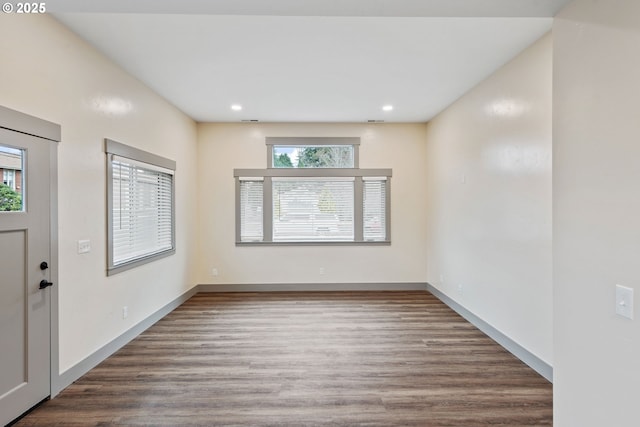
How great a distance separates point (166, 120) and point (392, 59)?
306 centimetres

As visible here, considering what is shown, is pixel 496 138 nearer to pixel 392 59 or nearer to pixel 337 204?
pixel 392 59

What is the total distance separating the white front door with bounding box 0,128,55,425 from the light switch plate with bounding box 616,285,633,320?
3382 mm

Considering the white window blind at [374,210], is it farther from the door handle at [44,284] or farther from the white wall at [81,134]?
the door handle at [44,284]

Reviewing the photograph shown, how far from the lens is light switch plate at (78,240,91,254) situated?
2.79m

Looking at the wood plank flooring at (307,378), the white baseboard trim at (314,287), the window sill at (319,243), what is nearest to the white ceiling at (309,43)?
the window sill at (319,243)

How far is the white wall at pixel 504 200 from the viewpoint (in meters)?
2.81

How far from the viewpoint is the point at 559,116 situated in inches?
67.7

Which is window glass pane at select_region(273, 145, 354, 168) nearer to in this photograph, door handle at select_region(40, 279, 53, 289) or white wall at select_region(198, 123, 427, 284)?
white wall at select_region(198, 123, 427, 284)

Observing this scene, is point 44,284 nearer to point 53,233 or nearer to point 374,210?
point 53,233

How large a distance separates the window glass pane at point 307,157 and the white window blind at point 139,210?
1.83 metres

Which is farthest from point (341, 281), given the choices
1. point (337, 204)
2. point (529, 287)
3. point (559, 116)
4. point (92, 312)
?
point (559, 116)

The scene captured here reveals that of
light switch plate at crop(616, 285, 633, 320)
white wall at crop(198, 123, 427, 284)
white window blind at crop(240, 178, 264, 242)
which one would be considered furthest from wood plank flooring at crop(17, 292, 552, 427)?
white window blind at crop(240, 178, 264, 242)

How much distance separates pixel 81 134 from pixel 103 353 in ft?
6.68

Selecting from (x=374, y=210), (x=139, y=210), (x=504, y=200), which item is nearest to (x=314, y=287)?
(x=374, y=210)
